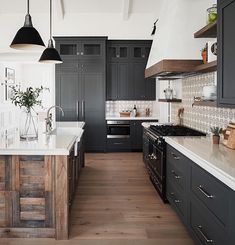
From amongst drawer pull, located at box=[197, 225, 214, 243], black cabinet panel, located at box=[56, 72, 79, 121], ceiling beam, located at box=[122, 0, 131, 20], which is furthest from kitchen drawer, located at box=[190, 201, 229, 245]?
ceiling beam, located at box=[122, 0, 131, 20]

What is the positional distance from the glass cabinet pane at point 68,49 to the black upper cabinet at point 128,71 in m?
0.83

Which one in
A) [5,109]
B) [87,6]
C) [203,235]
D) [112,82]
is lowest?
[203,235]

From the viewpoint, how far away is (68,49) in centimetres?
803

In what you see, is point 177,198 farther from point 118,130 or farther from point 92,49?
point 92,49

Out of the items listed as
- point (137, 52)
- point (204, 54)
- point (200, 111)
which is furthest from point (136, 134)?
point (204, 54)

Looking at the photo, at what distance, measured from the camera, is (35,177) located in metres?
3.10

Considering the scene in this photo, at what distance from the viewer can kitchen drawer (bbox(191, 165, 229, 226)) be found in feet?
6.81

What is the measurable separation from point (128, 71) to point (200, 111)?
12.3 feet

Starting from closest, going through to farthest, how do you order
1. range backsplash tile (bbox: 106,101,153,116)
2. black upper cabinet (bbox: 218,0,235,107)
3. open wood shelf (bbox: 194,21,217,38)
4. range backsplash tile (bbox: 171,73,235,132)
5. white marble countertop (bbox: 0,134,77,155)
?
black upper cabinet (bbox: 218,0,235,107), white marble countertop (bbox: 0,134,77,155), open wood shelf (bbox: 194,21,217,38), range backsplash tile (bbox: 171,73,235,132), range backsplash tile (bbox: 106,101,153,116)

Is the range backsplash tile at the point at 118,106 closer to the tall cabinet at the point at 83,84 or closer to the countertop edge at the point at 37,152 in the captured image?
the tall cabinet at the point at 83,84

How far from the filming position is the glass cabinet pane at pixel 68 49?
790 cm

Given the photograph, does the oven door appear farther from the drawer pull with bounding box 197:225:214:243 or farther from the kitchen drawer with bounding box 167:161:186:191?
the drawer pull with bounding box 197:225:214:243

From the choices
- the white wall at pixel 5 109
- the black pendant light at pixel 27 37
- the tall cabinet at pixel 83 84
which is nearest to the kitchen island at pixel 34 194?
the black pendant light at pixel 27 37

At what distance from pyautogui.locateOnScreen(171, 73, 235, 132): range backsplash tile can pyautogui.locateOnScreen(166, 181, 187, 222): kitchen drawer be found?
93 cm
